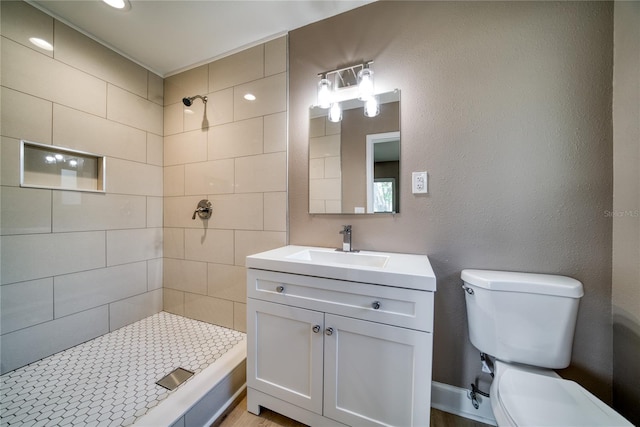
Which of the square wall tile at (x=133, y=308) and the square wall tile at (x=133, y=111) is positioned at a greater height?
the square wall tile at (x=133, y=111)

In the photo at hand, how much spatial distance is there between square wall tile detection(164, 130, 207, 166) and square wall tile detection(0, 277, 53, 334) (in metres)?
1.15

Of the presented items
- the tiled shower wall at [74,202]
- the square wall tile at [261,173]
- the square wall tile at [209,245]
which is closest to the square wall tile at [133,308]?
the tiled shower wall at [74,202]

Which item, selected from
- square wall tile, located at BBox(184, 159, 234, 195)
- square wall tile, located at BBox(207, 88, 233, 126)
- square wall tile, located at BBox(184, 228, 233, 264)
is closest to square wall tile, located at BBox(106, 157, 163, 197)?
square wall tile, located at BBox(184, 159, 234, 195)

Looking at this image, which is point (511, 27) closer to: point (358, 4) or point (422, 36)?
point (422, 36)

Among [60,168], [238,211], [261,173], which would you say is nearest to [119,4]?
[60,168]

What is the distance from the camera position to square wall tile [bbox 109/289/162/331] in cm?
173

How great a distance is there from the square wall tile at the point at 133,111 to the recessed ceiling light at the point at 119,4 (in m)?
0.56

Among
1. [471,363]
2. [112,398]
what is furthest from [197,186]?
[471,363]

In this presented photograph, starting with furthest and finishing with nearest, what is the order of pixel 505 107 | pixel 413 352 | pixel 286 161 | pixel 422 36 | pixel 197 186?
pixel 197 186 < pixel 286 161 < pixel 422 36 < pixel 505 107 < pixel 413 352

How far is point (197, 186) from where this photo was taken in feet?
6.19

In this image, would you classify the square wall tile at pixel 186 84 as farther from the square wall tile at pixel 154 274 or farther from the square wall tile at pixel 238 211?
the square wall tile at pixel 154 274

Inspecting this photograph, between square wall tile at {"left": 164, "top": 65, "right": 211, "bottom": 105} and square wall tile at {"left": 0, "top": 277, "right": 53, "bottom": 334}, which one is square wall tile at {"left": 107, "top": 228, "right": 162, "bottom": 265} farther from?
square wall tile at {"left": 164, "top": 65, "right": 211, "bottom": 105}

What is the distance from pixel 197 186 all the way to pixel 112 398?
1.39m

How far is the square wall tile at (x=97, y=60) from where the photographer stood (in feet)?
4.80
